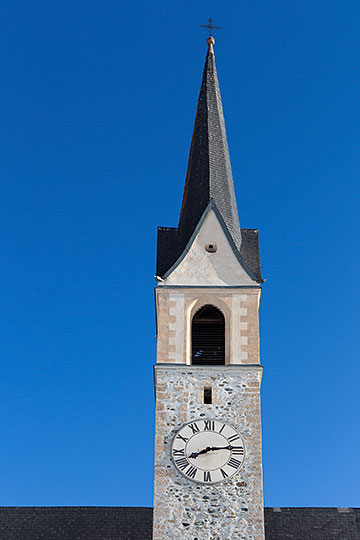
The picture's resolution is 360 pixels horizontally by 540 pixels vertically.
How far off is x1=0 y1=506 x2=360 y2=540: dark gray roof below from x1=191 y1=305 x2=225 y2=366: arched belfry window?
194 inches

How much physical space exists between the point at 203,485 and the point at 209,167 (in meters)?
8.68

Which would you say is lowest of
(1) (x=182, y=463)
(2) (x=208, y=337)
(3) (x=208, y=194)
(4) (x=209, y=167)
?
(1) (x=182, y=463)

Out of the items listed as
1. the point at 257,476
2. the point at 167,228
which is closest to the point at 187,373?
the point at 257,476

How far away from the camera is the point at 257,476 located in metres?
24.4

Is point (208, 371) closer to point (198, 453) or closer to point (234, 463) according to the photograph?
point (198, 453)

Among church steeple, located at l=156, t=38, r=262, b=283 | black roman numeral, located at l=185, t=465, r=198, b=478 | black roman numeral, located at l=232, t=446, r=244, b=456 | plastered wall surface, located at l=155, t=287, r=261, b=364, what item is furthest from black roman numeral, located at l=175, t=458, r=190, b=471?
church steeple, located at l=156, t=38, r=262, b=283

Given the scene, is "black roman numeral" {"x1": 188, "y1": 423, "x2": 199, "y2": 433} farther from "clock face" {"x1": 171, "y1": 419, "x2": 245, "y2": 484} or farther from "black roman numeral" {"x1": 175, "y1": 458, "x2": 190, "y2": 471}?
"black roman numeral" {"x1": 175, "y1": 458, "x2": 190, "y2": 471}

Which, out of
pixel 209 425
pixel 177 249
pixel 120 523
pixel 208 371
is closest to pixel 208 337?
pixel 208 371

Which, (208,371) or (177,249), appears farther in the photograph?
(177,249)

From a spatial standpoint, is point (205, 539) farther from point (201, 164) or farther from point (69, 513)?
point (201, 164)

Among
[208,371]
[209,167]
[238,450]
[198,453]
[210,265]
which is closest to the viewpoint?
[198,453]

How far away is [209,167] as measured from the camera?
28922mm

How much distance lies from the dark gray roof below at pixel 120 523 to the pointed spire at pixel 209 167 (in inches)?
274

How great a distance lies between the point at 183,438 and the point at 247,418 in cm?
151
